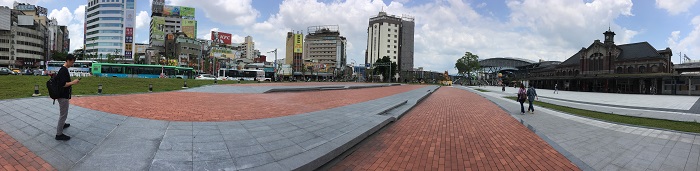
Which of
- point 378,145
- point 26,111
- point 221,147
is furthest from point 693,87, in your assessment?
point 26,111

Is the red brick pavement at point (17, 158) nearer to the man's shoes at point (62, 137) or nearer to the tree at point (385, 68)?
the man's shoes at point (62, 137)

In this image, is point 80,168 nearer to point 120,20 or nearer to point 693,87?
point 693,87

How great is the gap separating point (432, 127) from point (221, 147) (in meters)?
6.00

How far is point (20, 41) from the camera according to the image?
237ft

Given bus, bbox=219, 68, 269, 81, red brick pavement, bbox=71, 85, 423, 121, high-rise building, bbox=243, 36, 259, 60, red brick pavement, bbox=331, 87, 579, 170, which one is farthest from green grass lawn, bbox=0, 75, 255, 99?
high-rise building, bbox=243, 36, 259, 60

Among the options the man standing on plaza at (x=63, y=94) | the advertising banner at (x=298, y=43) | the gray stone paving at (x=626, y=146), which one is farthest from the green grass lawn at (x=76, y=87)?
the advertising banner at (x=298, y=43)

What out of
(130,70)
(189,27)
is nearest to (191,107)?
(130,70)

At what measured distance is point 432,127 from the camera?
8875mm

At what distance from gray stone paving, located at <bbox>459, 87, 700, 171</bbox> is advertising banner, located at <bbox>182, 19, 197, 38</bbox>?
424ft

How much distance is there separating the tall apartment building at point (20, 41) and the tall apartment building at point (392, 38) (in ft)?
321

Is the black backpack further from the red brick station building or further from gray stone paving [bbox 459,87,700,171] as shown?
the red brick station building

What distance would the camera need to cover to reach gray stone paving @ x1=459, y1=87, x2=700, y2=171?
531 cm

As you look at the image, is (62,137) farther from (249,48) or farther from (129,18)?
(249,48)

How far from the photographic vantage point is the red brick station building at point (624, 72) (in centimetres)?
4028
